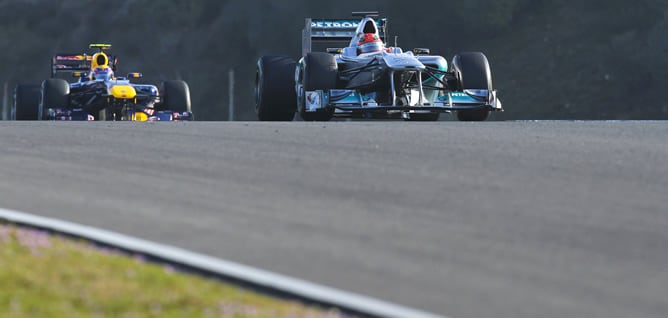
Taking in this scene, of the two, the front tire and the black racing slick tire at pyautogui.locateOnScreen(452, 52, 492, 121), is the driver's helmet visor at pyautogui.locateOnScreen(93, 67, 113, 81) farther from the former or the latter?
the black racing slick tire at pyautogui.locateOnScreen(452, 52, 492, 121)

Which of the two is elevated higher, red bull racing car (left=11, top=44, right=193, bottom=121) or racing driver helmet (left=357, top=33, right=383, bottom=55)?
racing driver helmet (left=357, top=33, right=383, bottom=55)

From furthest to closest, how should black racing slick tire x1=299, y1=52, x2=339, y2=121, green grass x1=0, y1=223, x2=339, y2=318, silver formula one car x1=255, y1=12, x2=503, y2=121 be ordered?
1. black racing slick tire x1=299, y1=52, x2=339, y2=121
2. silver formula one car x1=255, y1=12, x2=503, y2=121
3. green grass x1=0, y1=223, x2=339, y2=318

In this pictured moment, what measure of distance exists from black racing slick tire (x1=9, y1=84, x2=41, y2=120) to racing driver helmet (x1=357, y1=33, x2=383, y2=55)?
977 centimetres

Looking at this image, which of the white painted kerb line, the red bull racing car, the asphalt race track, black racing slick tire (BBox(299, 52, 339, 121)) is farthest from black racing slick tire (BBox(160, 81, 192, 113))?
the white painted kerb line

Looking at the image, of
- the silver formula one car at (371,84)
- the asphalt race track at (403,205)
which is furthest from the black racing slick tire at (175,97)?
the asphalt race track at (403,205)

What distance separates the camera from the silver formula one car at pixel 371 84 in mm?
19234

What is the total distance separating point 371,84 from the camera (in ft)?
65.2

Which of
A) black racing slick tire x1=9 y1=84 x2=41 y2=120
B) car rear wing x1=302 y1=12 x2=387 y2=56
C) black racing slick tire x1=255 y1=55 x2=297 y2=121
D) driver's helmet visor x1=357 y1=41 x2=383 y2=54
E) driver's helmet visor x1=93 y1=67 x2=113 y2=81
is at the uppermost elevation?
car rear wing x1=302 y1=12 x2=387 y2=56

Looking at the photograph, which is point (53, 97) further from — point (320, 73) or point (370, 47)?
point (320, 73)

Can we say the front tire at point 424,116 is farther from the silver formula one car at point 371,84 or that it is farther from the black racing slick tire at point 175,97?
the black racing slick tire at point 175,97

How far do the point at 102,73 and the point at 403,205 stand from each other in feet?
71.7

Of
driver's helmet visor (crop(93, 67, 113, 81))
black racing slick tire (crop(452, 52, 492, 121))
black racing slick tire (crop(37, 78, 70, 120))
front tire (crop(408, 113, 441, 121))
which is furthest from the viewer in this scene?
driver's helmet visor (crop(93, 67, 113, 81))

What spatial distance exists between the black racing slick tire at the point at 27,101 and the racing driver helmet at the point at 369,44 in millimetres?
9773

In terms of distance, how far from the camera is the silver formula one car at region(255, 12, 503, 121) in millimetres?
19234
